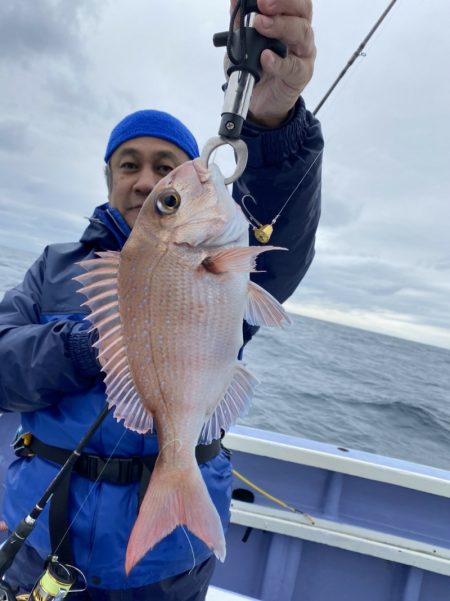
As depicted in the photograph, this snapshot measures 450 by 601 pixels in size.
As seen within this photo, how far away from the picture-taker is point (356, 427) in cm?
824

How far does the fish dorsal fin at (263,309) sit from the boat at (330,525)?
2028 millimetres

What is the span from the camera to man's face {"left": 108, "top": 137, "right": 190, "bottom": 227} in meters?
2.09

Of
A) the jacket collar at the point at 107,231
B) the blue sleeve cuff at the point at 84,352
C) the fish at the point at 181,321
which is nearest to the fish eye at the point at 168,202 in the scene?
the fish at the point at 181,321

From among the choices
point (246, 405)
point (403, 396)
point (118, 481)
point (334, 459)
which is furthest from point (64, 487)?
point (403, 396)

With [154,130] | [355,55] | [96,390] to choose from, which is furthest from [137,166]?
[355,55]

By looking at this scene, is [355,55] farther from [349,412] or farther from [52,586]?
[349,412]

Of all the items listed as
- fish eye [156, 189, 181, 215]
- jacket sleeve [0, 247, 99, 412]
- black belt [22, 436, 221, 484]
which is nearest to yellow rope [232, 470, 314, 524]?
black belt [22, 436, 221, 484]

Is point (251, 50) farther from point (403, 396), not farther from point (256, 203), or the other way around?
point (403, 396)

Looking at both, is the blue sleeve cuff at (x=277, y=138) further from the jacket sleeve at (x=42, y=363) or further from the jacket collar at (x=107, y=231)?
the jacket sleeve at (x=42, y=363)

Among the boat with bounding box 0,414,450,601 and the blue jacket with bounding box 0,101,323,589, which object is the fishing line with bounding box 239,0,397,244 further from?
the boat with bounding box 0,414,450,601

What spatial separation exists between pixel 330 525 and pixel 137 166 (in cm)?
261

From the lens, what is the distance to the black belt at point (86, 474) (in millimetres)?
1603

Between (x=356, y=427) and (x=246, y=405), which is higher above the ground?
(x=246, y=405)

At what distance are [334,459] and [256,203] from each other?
202 cm
